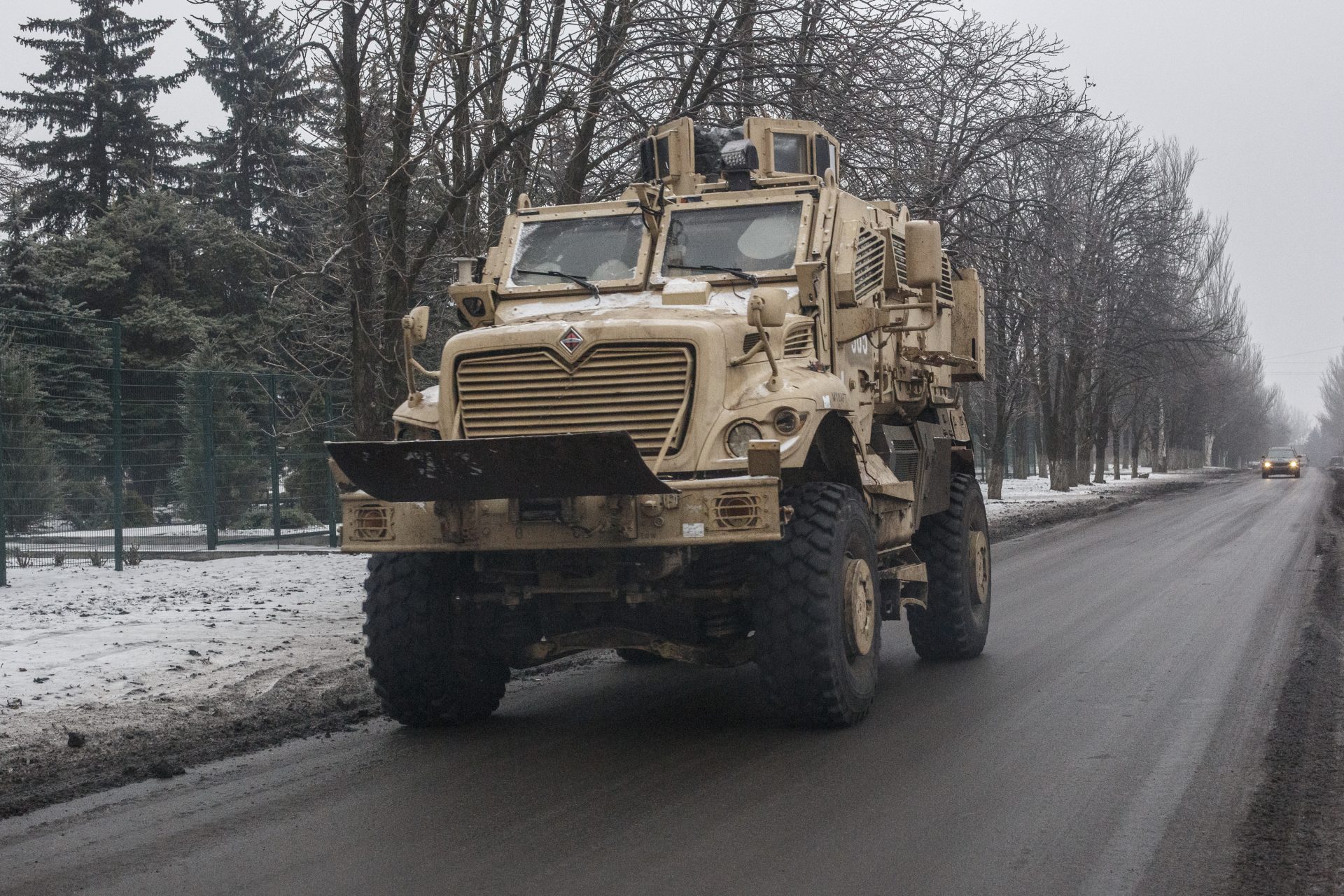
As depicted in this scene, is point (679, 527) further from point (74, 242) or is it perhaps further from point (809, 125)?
point (74, 242)

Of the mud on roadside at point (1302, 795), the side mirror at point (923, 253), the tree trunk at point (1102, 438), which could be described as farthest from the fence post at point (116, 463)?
the tree trunk at point (1102, 438)

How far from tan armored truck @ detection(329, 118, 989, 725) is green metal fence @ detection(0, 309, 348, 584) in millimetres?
7648

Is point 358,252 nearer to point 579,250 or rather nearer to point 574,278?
point 579,250

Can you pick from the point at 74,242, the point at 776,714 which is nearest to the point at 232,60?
the point at 74,242

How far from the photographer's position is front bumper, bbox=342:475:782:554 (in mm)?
6898

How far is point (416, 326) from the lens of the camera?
327 inches

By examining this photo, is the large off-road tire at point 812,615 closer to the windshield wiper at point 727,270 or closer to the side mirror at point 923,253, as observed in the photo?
the windshield wiper at point 727,270

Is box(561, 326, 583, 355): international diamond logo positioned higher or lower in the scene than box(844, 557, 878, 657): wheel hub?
higher

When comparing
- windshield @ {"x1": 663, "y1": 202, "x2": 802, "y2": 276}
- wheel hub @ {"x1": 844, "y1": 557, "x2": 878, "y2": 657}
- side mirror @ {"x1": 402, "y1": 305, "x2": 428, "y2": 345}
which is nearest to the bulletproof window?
windshield @ {"x1": 663, "y1": 202, "x2": 802, "y2": 276}

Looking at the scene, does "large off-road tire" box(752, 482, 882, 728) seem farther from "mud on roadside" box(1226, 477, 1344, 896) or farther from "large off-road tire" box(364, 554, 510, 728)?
"mud on roadside" box(1226, 477, 1344, 896)

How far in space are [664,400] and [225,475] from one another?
13.3 metres

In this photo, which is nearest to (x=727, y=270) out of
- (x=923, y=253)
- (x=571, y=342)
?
(x=923, y=253)

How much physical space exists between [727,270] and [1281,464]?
2482 inches

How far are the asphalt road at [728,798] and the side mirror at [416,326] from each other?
7.26 feet
